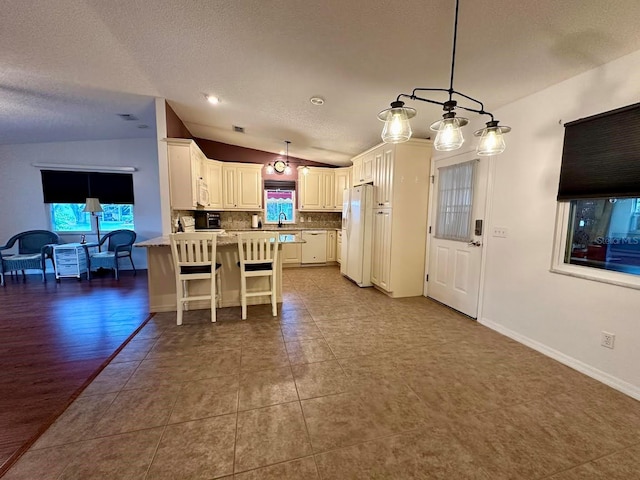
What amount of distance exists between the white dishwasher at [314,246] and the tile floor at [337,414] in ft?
11.0

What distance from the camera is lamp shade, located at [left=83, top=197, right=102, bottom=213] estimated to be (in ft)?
16.0

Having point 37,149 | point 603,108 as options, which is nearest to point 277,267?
point 603,108

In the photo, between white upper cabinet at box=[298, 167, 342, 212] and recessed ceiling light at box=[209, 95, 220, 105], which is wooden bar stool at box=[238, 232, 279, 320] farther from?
white upper cabinet at box=[298, 167, 342, 212]

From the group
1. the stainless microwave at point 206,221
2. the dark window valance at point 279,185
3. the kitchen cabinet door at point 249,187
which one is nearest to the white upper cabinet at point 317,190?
the dark window valance at point 279,185

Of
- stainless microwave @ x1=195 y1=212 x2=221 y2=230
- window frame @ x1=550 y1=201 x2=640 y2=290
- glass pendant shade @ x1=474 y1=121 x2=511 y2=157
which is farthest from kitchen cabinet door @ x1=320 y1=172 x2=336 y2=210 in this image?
glass pendant shade @ x1=474 y1=121 x2=511 y2=157

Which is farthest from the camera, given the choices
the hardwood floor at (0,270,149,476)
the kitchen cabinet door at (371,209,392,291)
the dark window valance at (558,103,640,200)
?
the kitchen cabinet door at (371,209,392,291)

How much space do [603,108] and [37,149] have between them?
27.3 feet

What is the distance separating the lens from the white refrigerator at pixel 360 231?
4336 millimetres

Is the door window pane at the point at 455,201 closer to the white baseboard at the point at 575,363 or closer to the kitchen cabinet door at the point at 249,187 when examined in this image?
the white baseboard at the point at 575,363

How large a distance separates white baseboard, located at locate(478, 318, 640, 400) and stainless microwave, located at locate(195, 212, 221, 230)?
4964mm

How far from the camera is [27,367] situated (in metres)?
Result: 2.13

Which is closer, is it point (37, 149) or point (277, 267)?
point (277, 267)

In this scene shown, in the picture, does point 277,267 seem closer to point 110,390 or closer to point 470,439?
point 110,390

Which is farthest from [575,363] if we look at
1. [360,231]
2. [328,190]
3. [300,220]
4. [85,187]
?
[85,187]
